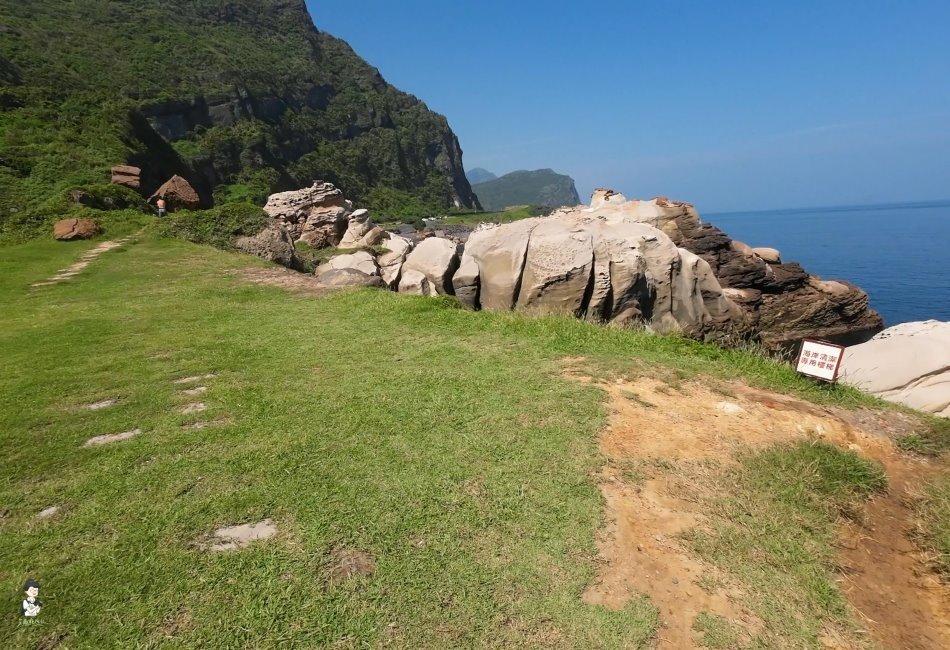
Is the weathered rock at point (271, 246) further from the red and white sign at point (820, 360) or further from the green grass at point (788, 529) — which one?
the green grass at point (788, 529)

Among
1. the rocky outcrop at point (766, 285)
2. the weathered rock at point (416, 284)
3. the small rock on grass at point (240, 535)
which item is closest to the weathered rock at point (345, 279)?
the weathered rock at point (416, 284)

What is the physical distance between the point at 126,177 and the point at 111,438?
91.4 feet

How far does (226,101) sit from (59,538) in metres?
105

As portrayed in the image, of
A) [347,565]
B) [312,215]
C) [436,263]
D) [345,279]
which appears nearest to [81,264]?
[345,279]

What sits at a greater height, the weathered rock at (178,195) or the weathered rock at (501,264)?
the weathered rock at (178,195)

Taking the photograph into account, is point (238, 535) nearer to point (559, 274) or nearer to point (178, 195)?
point (559, 274)

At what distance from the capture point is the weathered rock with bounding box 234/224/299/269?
776 inches

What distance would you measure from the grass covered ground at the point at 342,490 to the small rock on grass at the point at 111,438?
0.35 ft

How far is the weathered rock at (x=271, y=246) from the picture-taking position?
19703mm

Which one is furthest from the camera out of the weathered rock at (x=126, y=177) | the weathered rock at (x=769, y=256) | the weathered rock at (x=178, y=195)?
the weathered rock at (x=769, y=256)

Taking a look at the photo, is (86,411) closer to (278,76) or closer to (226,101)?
(226,101)

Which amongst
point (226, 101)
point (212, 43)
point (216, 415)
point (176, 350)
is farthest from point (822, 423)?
point (212, 43)

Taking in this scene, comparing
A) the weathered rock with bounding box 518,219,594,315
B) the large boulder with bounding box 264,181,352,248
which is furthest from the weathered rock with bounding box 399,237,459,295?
the large boulder with bounding box 264,181,352,248

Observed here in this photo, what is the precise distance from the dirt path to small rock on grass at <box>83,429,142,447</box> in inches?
436
